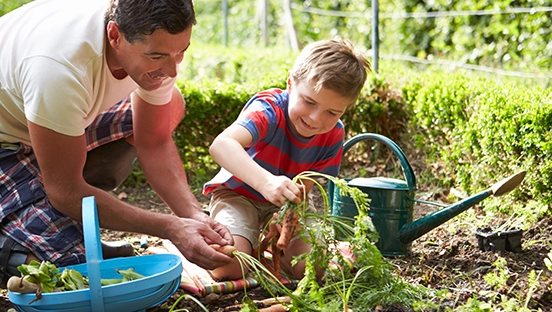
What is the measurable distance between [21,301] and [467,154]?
8.96 ft

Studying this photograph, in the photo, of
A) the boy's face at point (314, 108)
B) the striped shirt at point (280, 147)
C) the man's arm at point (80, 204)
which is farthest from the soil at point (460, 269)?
the boy's face at point (314, 108)

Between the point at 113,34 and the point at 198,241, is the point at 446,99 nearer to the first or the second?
the point at 198,241

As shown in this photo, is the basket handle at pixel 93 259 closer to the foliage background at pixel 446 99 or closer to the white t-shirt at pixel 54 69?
the white t-shirt at pixel 54 69

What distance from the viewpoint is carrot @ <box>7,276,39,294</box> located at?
2.04 metres

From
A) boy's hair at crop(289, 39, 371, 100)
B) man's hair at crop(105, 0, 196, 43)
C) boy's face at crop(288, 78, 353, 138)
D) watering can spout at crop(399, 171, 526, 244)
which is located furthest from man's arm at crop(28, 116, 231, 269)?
watering can spout at crop(399, 171, 526, 244)

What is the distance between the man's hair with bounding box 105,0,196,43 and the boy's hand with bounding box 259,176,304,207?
26.7 inches

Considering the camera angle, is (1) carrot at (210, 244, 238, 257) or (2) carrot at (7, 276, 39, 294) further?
(1) carrot at (210, 244, 238, 257)

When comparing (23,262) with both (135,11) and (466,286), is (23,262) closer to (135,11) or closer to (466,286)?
(135,11)

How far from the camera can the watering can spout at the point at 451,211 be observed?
2.67 metres

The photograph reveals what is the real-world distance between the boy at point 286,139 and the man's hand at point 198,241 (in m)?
0.23

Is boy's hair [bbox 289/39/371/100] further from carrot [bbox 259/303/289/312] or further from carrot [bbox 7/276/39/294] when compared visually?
carrot [bbox 7/276/39/294]

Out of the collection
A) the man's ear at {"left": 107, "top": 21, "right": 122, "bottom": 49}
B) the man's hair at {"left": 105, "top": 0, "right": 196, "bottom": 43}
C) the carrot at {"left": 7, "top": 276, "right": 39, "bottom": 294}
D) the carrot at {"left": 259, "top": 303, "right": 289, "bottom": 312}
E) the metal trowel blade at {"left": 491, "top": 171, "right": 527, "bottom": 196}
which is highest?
the man's hair at {"left": 105, "top": 0, "right": 196, "bottom": 43}

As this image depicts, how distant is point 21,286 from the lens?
205 centimetres

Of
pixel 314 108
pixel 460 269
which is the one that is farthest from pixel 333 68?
pixel 460 269
